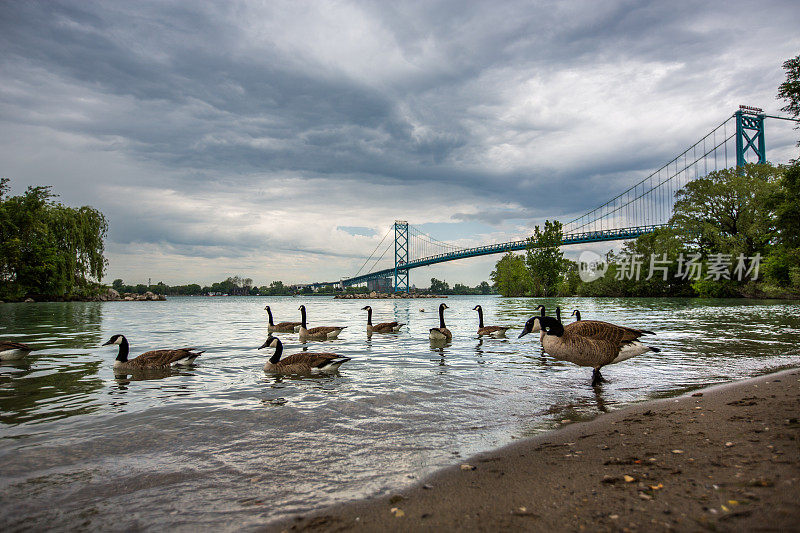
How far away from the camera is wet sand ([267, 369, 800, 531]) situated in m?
2.56

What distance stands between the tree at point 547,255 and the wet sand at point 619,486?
301ft

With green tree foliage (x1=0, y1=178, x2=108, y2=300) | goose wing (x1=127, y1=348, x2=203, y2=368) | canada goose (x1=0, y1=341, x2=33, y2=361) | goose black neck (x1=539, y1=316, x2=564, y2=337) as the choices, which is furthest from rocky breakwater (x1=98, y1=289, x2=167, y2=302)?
goose black neck (x1=539, y1=316, x2=564, y2=337)

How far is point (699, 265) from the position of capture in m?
54.1

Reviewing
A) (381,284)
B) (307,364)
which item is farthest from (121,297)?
(307,364)

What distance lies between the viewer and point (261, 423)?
5.37 metres

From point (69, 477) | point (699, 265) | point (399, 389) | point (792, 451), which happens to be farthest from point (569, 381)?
point (699, 265)

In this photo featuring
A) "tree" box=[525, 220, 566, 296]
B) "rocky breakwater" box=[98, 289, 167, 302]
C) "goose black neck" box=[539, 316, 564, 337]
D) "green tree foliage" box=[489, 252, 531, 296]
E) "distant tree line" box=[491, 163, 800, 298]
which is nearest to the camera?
"goose black neck" box=[539, 316, 564, 337]

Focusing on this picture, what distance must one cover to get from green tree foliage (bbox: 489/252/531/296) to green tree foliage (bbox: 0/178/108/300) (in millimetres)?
87734

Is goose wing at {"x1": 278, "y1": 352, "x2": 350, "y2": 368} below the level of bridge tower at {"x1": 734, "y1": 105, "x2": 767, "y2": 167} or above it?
below

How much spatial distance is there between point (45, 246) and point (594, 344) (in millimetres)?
63215

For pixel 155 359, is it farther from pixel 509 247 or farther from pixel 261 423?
pixel 509 247

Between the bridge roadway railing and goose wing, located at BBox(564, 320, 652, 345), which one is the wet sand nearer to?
goose wing, located at BBox(564, 320, 652, 345)

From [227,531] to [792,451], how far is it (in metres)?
4.37

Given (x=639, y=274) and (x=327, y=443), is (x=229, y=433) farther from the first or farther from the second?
(x=639, y=274)
